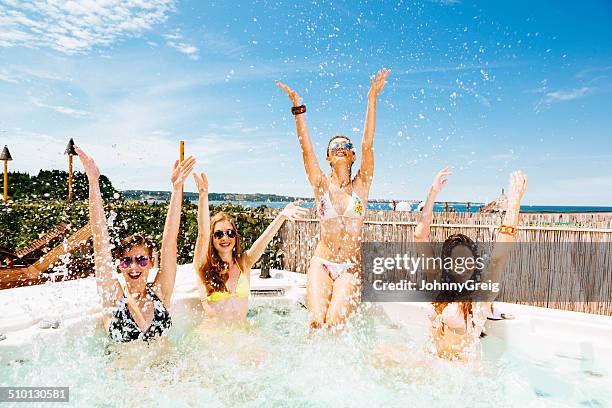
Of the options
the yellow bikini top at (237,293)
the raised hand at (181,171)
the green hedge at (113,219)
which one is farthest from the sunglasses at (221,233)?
the green hedge at (113,219)

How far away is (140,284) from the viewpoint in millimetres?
2965

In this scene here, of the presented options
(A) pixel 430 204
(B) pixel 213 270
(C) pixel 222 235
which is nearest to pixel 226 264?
(B) pixel 213 270

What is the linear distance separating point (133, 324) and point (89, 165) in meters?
1.07

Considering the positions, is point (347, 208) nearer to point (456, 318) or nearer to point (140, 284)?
point (456, 318)

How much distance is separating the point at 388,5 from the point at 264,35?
1520mm

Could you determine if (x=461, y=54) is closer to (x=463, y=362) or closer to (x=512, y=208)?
(x=512, y=208)

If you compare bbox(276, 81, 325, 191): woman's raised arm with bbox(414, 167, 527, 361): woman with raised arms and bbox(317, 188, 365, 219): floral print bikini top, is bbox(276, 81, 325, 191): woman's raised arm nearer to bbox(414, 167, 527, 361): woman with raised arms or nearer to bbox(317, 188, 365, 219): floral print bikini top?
bbox(317, 188, 365, 219): floral print bikini top

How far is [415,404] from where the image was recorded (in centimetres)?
303

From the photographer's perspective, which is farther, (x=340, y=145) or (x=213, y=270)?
(x=340, y=145)

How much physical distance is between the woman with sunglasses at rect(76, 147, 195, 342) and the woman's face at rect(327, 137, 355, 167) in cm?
158

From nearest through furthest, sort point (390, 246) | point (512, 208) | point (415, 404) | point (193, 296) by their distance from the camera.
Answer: point (512, 208) → point (415, 404) → point (193, 296) → point (390, 246)

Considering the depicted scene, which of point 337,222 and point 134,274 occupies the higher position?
point 337,222

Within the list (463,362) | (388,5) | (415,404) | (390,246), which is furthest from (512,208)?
(390,246)

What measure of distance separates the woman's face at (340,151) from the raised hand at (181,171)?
1.58 m
